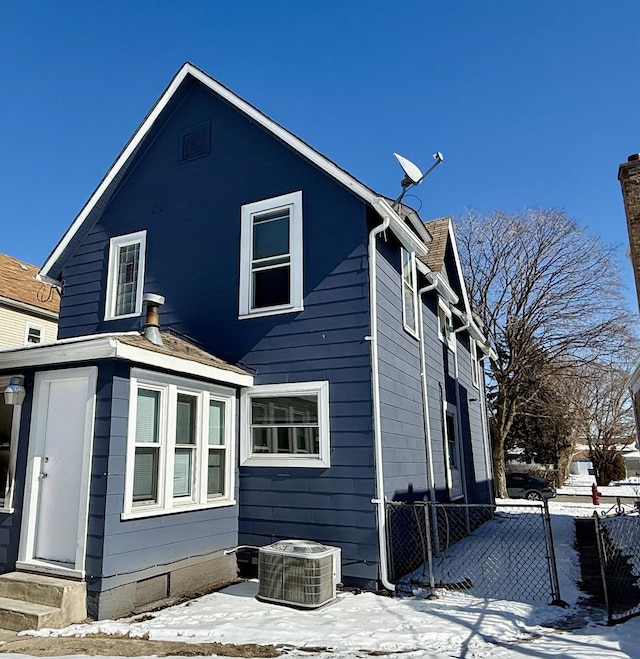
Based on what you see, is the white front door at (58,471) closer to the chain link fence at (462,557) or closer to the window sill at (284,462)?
the window sill at (284,462)

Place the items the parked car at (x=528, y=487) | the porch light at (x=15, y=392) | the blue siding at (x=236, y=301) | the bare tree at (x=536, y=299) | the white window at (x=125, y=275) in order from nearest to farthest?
the porch light at (x=15, y=392) < the blue siding at (x=236, y=301) < the white window at (x=125, y=275) < the parked car at (x=528, y=487) < the bare tree at (x=536, y=299)

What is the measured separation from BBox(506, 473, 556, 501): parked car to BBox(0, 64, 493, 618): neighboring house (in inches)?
531

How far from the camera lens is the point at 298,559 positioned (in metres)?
6.12

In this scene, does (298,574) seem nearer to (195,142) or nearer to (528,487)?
(195,142)

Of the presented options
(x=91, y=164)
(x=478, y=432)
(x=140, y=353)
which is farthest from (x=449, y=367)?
(x=91, y=164)

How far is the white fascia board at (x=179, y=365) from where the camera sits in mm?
6078

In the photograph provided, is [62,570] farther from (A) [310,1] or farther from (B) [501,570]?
(A) [310,1]

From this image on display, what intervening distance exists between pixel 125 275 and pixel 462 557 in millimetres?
7769

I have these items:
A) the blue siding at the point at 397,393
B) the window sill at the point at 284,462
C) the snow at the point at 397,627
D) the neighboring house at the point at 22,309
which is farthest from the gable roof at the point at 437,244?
the neighboring house at the point at 22,309

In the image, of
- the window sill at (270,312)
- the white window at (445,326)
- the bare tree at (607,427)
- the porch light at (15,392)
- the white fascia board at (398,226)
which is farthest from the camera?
the bare tree at (607,427)

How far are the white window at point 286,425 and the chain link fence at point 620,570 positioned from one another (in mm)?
3450

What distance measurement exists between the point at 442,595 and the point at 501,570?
187 centimetres

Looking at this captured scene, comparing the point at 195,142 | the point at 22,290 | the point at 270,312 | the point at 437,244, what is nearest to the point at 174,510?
the point at 270,312

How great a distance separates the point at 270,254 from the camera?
8.42 metres
